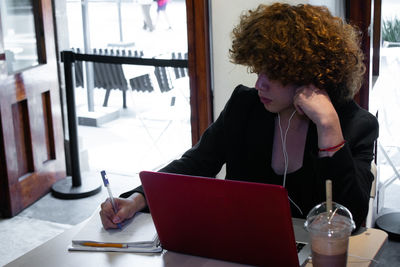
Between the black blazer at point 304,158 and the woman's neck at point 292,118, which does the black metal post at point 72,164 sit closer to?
the black blazer at point 304,158

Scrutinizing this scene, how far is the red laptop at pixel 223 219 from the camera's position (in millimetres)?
1332

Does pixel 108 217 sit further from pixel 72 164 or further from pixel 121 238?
pixel 72 164

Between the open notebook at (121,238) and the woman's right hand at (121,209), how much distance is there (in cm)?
2

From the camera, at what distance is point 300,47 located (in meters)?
1.76

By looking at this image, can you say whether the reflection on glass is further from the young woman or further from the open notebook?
the open notebook

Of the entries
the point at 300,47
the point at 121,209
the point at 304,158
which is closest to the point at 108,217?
the point at 121,209

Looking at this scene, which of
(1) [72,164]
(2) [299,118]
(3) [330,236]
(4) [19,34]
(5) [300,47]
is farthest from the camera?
(1) [72,164]

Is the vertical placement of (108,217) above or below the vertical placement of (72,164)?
above

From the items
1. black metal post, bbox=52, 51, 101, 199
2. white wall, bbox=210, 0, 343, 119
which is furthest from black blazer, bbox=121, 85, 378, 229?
black metal post, bbox=52, 51, 101, 199

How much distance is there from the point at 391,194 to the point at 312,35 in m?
2.44

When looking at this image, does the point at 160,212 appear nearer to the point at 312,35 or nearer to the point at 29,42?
the point at 312,35

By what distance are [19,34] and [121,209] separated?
7.92ft

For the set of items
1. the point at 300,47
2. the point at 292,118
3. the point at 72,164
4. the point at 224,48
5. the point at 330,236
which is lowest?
the point at 72,164

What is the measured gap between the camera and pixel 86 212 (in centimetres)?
381
